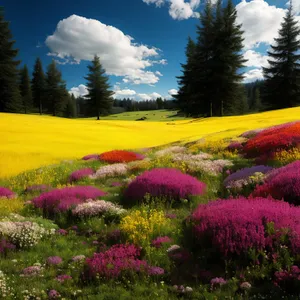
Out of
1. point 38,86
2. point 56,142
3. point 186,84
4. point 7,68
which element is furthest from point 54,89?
point 56,142

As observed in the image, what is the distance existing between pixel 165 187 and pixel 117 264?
334 centimetres

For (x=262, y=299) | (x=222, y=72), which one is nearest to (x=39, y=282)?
(x=262, y=299)

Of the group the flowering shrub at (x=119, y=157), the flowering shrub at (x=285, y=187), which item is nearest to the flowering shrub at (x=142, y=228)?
the flowering shrub at (x=285, y=187)

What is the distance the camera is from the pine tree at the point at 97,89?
59344 mm

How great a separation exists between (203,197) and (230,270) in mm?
3273

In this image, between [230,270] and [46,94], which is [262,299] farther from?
[46,94]

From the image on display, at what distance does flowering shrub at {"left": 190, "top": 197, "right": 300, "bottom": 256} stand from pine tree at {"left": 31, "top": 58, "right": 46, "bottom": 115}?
70.5 metres

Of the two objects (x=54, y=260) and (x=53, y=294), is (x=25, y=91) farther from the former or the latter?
(x=53, y=294)

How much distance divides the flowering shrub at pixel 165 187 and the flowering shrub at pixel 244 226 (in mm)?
2106

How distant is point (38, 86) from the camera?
69.9 m

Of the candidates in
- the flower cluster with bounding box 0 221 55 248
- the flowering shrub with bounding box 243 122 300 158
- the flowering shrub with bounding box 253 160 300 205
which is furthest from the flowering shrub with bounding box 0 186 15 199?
the flowering shrub with bounding box 243 122 300 158

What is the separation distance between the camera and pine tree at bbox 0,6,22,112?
157ft

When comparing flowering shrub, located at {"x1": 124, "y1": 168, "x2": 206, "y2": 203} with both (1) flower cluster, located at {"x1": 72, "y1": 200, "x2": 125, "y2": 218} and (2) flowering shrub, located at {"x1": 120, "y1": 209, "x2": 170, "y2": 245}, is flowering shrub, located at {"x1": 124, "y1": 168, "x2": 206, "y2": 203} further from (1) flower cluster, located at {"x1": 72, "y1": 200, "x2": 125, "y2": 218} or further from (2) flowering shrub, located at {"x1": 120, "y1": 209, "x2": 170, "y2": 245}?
(2) flowering shrub, located at {"x1": 120, "y1": 209, "x2": 170, "y2": 245}

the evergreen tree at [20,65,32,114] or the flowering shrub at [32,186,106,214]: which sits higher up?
the evergreen tree at [20,65,32,114]
